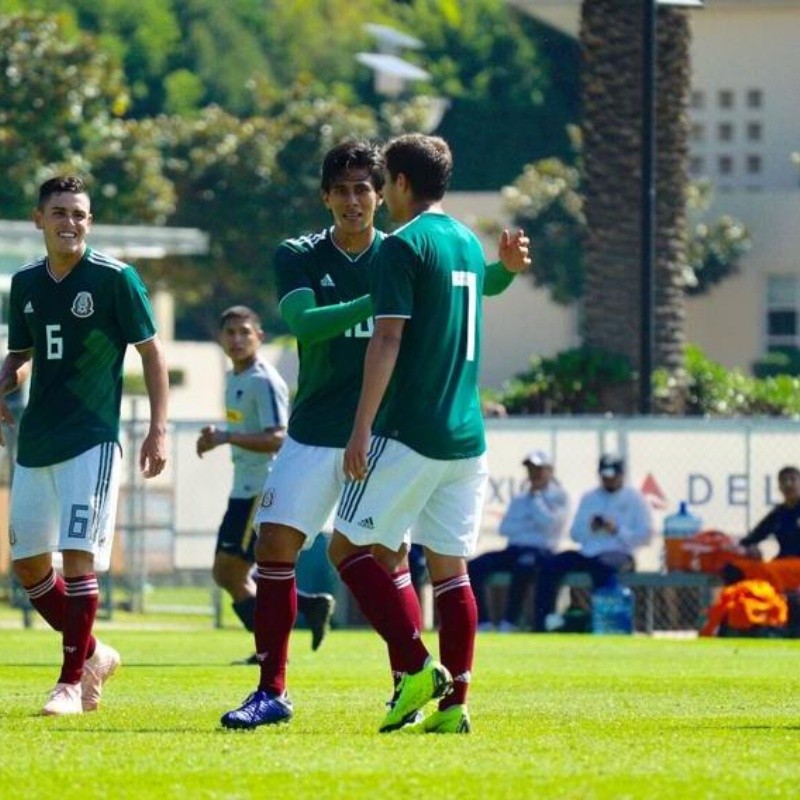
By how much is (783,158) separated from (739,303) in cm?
507

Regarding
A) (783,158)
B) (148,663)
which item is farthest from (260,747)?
(783,158)

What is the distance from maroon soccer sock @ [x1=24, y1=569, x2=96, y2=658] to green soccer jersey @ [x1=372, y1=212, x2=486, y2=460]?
6.71 feet

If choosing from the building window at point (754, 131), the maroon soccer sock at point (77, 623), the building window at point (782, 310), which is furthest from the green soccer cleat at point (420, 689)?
the building window at point (754, 131)

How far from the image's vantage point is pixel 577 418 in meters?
23.1

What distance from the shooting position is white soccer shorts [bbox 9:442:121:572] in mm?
10031

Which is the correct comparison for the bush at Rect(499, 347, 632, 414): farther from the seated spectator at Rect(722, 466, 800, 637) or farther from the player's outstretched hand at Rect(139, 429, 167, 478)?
the player's outstretched hand at Rect(139, 429, 167, 478)

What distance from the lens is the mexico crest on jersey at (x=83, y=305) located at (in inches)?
398

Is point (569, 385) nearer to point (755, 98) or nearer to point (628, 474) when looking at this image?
point (628, 474)

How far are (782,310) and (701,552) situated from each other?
1145 inches

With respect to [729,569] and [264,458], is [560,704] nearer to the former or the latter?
[264,458]

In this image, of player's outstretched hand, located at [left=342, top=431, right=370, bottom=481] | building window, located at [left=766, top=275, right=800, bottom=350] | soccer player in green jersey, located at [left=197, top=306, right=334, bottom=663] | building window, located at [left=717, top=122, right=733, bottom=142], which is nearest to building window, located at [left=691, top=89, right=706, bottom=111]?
building window, located at [left=717, top=122, right=733, bottom=142]

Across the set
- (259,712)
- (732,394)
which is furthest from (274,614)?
(732,394)

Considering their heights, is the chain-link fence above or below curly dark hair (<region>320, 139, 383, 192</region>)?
below

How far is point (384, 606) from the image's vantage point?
9180 millimetres
